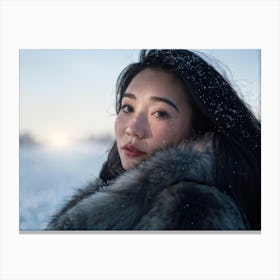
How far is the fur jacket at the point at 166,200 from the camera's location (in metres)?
2.38

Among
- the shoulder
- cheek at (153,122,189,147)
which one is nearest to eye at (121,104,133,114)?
cheek at (153,122,189,147)

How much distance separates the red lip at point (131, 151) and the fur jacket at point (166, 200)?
7 centimetres

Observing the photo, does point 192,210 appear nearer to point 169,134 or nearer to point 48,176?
point 169,134

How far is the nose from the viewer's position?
8.36ft

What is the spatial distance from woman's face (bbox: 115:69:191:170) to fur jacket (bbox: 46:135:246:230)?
6 centimetres

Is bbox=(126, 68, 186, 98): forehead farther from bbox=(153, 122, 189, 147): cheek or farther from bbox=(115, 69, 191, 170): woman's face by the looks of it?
bbox=(153, 122, 189, 147): cheek

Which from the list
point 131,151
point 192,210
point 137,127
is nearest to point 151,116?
point 137,127

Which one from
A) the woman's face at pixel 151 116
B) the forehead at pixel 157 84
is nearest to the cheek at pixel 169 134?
the woman's face at pixel 151 116

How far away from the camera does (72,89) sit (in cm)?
263
